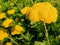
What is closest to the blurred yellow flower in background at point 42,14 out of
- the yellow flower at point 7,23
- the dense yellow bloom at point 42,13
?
the dense yellow bloom at point 42,13

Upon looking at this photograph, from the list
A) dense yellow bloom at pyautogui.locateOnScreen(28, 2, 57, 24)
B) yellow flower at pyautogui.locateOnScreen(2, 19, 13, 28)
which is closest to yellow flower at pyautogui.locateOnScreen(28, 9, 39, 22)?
dense yellow bloom at pyautogui.locateOnScreen(28, 2, 57, 24)

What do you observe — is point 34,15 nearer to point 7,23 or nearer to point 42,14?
point 42,14

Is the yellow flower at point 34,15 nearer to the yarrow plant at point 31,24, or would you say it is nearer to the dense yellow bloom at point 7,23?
the yarrow plant at point 31,24

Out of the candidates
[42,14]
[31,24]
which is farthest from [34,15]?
[31,24]

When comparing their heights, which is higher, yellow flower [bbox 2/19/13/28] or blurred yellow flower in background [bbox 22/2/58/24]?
blurred yellow flower in background [bbox 22/2/58/24]

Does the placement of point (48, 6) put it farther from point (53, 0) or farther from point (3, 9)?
point (3, 9)

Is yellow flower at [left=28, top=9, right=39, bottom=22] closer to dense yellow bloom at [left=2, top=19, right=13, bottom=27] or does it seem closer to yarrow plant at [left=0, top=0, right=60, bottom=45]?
yarrow plant at [left=0, top=0, right=60, bottom=45]

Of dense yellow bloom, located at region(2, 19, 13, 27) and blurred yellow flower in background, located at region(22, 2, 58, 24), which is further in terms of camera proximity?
dense yellow bloom, located at region(2, 19, 13, 27)

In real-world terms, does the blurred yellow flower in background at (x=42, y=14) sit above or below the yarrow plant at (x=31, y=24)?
above

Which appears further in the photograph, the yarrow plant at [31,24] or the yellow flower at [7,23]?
the yellow flower at [7,23]

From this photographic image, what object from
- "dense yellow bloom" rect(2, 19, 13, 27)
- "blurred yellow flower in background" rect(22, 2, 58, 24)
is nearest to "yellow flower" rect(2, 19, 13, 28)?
"dense yellow bloom" rect(2, 19, 13, 27)
